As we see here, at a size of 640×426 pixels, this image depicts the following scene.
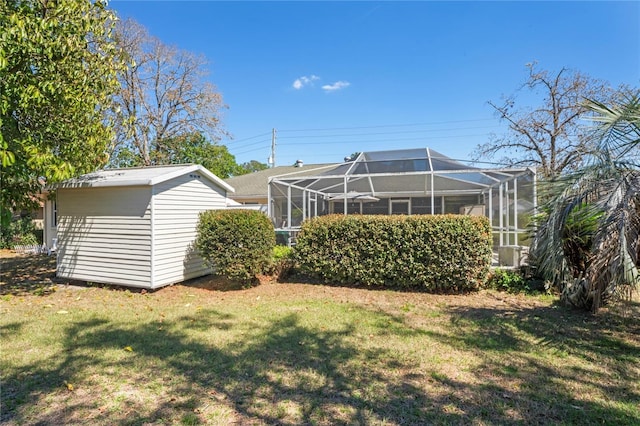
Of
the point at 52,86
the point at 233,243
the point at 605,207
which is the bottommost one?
the point at 233,243

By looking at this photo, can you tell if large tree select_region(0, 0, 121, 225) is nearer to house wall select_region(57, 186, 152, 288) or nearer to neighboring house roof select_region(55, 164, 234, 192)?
neighboring house roof select_region(55, 164, 234, 192)

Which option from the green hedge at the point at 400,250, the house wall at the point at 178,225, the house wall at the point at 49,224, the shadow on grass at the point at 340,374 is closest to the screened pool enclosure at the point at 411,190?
the green hedge at the point at 400,250

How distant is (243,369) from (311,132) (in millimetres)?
36240

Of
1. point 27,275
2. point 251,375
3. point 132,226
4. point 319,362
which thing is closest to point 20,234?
point 27,275

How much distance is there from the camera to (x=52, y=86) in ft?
19.1

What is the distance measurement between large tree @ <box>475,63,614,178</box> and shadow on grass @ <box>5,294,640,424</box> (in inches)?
376

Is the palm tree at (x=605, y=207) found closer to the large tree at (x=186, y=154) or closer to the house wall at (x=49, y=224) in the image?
the house wall at (x=49, y=224)

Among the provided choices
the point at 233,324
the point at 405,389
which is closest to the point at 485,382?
the point at 405,389

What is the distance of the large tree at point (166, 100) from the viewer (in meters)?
18.7

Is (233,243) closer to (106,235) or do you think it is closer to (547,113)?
(106,235)

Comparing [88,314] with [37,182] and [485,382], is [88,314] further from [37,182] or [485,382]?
[485,382]

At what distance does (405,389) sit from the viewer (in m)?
3.05

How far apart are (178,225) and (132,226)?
0.91 metres

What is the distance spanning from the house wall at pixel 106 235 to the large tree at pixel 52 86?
0.84 meters
